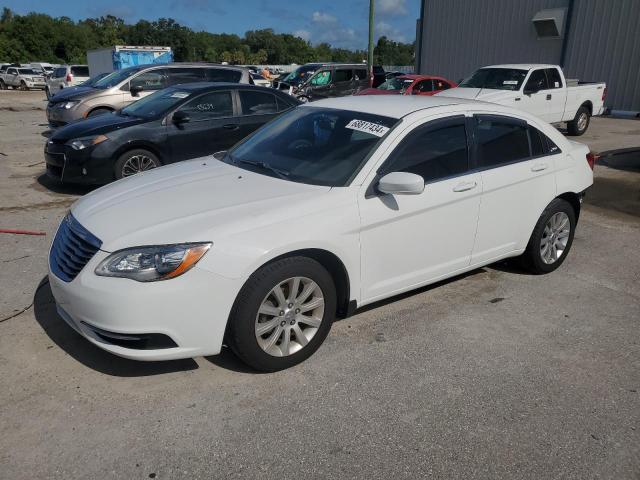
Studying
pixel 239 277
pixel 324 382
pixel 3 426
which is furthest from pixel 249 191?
pixel 3 426

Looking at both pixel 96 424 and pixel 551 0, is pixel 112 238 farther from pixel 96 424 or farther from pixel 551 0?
pixel 551 0

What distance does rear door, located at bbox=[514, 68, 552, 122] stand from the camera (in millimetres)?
13070

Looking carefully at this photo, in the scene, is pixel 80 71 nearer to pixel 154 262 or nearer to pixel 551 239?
pixel 551 239

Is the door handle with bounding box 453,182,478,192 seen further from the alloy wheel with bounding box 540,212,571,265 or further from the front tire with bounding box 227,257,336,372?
the front tire with bounding box 227,257,336,372

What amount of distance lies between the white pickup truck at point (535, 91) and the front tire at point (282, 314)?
10.4 meters

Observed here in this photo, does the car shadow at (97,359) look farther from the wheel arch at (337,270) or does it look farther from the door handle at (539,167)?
the door handle at (539,167)

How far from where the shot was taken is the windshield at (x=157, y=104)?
791 centimetres

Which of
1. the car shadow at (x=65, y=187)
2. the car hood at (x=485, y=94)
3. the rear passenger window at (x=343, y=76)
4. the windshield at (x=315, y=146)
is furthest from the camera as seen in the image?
the rear passenger window at (x=343, y=76)

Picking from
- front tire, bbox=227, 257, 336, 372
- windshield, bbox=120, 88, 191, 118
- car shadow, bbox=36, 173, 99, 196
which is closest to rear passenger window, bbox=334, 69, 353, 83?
windshield, bbox=120, 88, 191, 118

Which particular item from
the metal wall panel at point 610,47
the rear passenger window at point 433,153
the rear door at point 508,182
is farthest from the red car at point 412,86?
the rear passenger window at point 433,153

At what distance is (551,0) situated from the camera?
22.2 metres

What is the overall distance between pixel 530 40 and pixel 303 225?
2336cm

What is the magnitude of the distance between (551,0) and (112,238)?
23902 mm

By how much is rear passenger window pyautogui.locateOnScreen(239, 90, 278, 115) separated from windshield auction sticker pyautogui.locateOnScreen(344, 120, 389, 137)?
465cm
